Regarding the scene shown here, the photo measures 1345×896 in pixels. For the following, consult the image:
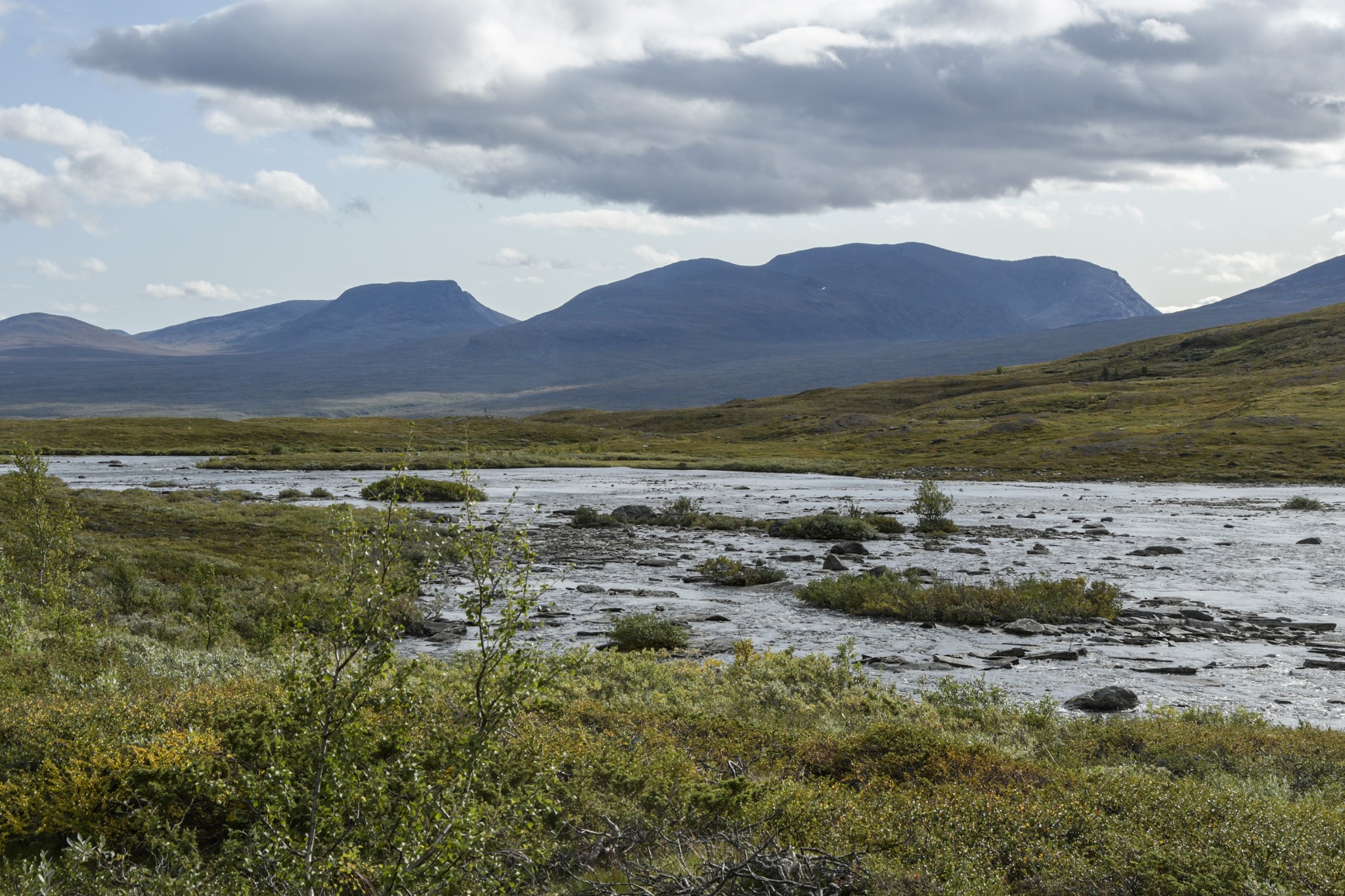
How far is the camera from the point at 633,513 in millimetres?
45438

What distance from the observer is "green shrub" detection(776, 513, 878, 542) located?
124ft

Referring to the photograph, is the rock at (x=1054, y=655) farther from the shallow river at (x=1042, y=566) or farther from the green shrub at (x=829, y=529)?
the green shrub at (x=829, y=529)

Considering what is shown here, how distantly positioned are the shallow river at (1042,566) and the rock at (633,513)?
214cm

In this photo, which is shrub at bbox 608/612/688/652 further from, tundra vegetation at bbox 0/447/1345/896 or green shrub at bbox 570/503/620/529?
green shrub at bbox 570/503/620/529

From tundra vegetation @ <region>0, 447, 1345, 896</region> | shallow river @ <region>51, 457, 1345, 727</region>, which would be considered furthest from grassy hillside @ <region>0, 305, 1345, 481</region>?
tundra vegetation @ <region>0, 447, 1345, 896</region>

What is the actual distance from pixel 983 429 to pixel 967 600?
89.4 meters

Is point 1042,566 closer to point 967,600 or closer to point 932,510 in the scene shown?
point 967,600

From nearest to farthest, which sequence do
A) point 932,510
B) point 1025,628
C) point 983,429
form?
point 1025,628, point 932,510, point 983,429

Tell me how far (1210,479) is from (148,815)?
75219mm

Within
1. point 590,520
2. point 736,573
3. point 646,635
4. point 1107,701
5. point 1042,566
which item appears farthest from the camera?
point 590,520

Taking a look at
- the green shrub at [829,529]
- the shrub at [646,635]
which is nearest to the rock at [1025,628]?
the shrub at [646,635]

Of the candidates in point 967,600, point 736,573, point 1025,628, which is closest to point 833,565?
point 736,573

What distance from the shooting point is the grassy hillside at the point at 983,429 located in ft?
266

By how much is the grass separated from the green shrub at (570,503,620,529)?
1806 cm
